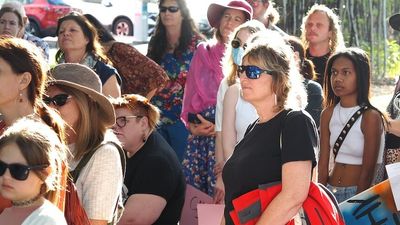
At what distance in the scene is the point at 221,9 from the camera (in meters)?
6.39

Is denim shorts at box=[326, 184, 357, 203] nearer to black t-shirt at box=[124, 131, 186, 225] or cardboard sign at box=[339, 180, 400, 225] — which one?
cardboard sign at box=[339, 180, 400, 225]

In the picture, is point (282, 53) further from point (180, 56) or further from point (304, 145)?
point (180, 56)

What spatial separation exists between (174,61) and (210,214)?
209 cm

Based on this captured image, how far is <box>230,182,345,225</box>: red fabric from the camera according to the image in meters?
3.46

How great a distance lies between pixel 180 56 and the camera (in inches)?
264

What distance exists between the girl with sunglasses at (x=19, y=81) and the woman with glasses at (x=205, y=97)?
223 centimetres

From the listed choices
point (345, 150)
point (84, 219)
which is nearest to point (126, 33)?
point (345, 150)

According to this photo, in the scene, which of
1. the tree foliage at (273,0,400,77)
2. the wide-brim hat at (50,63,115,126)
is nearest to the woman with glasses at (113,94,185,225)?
the wide-brim hat at (50,63,115,126)

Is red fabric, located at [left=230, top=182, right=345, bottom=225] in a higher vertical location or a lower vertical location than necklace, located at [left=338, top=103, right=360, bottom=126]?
higher

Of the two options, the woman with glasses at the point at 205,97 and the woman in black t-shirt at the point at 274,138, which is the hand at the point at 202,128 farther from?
the woman in black t-shirt at the point at 274,138

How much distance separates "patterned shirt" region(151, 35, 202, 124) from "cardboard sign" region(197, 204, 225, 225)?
73.6 inches

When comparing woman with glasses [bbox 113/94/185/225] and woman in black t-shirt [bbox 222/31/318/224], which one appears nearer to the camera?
woman in black t-shirt [bbox 222/31/318/224]

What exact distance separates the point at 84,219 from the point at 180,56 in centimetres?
338

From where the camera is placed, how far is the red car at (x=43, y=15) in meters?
22.2
